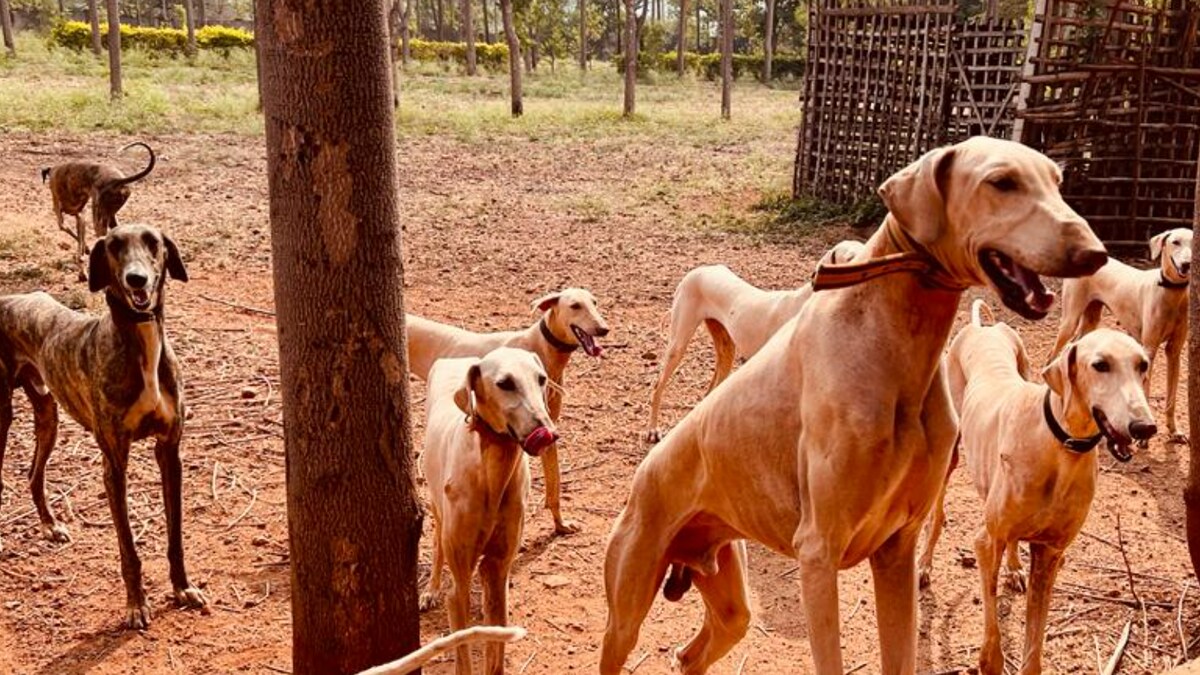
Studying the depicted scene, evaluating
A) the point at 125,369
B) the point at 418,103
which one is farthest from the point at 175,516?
the point at 418,103

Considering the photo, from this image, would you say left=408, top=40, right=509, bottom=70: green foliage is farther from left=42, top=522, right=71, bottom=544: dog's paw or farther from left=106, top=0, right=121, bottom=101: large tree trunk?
left=42, top=522, right=71, bottom=544: dog's paw

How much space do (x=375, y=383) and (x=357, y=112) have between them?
805 millimetres

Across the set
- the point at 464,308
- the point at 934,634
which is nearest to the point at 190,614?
the point at 934,634

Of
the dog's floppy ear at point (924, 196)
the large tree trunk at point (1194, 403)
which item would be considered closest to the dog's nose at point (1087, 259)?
the dog's floppy ear at point (924, 196)

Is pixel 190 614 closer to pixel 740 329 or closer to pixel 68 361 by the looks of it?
pixel 68 361

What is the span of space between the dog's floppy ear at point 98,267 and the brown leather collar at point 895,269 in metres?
3.27

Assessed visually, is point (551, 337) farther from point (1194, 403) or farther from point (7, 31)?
point (7, 31)

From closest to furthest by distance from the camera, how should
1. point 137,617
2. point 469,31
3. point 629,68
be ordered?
1. point 137,617
2. point 629,68
3. point 469,31

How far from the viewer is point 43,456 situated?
5762 mm

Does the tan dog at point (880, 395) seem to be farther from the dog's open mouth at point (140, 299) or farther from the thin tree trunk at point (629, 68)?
the thin tree trunk at point (629, 68)

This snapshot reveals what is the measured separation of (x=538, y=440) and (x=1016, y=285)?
1.97 metres

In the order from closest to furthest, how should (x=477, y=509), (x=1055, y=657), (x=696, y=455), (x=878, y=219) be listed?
(x=696, y=455) < (x=477, y=509) < (x=1055, y=657) < (x=878, y=219)

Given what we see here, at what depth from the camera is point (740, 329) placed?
6.99 meters

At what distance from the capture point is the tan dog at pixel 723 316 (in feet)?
22.3
